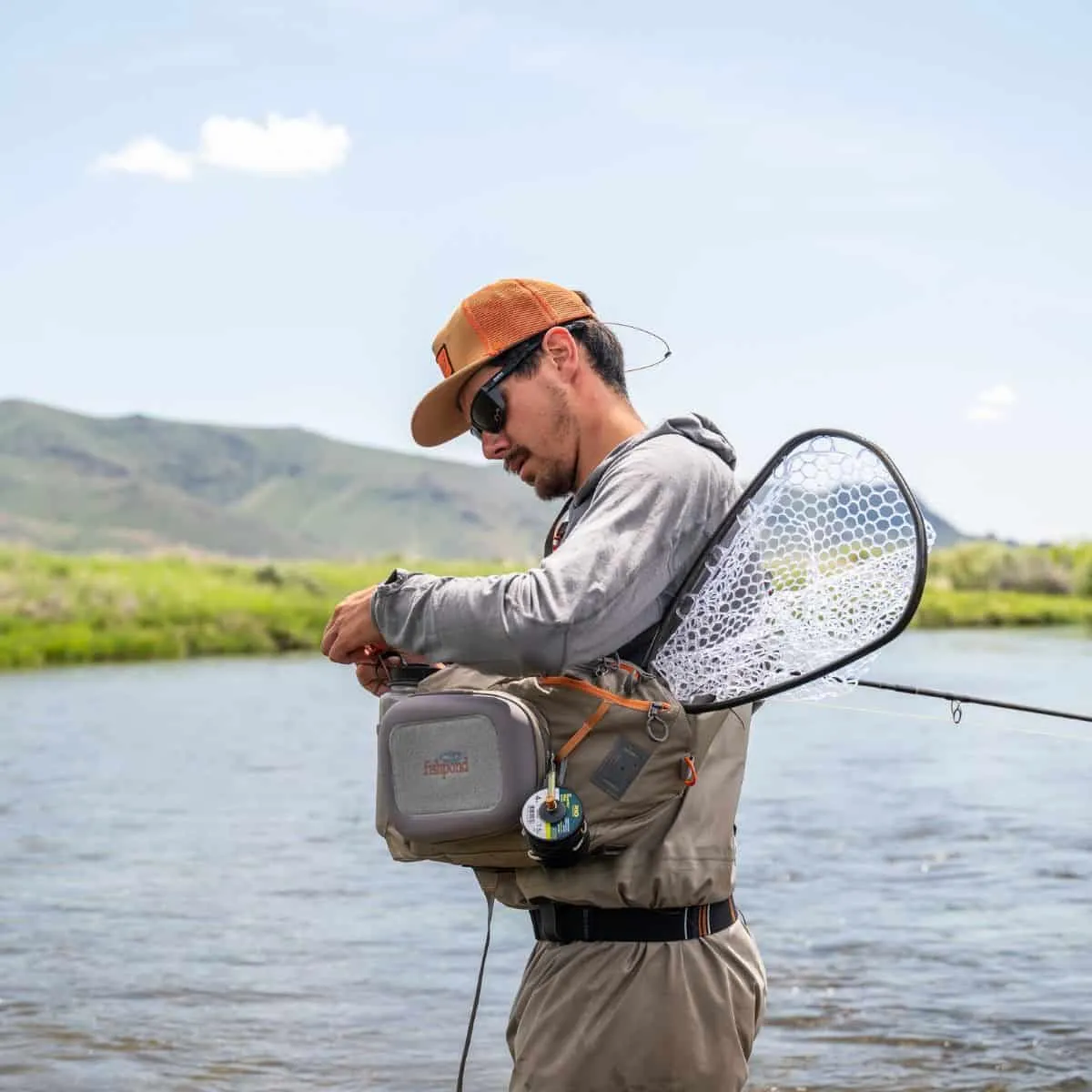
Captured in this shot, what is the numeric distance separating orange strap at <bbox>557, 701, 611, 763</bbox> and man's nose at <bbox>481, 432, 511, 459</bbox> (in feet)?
1.62

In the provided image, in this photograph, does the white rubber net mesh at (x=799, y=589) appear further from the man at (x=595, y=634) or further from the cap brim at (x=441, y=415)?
the cap brim at (x=441, y=415)

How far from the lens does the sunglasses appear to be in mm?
2805

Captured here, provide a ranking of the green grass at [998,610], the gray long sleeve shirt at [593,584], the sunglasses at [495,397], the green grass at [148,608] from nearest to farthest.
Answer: the gray long sleeve shirt at [593,584], the sunglasses at [495,397], the green grass at [148,608], the green grass at [998,610]

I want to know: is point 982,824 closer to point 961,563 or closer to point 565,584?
point 565,584

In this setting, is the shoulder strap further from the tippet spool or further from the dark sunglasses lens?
the tippet spool

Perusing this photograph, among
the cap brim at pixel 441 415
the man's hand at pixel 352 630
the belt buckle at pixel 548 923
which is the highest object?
the cap brim at pixel 441 415

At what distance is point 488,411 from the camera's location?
111 inches

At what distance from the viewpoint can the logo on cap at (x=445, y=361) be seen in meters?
2.88

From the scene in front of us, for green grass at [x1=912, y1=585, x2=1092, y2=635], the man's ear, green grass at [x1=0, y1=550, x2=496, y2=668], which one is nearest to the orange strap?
the man's ear

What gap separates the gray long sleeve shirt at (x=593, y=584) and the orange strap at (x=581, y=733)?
3.9 inches

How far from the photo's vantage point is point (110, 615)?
1474 inches

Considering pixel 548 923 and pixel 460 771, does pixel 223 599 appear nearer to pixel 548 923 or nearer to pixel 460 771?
pixel 548 923

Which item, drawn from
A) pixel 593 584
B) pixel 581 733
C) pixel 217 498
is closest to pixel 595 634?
pixel 593 584

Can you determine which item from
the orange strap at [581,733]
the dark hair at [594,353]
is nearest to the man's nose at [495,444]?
the dark hair at [594,353]
